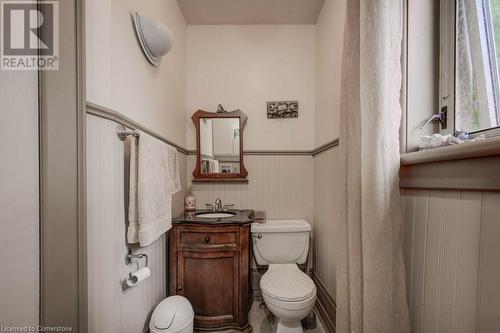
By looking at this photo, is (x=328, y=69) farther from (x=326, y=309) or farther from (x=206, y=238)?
(x=326, y=309)

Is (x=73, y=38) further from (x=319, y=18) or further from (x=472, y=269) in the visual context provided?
(x=319, y=18)

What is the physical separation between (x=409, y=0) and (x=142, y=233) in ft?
5.13

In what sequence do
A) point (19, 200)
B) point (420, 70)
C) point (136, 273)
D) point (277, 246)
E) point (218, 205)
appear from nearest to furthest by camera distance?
point (19, 200), point (420, 70), point (136, 273), point (277, 246), point (218, 205)

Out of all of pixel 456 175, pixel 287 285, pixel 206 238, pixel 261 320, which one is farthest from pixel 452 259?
pixel 261 320

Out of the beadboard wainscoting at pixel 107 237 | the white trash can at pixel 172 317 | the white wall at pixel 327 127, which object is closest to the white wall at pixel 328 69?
the white wall at pixel 327 127

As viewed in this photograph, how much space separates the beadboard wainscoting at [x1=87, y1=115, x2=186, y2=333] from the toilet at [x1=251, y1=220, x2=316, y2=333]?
0.79 metres

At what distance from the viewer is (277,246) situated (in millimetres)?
1761

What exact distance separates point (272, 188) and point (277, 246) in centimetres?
55

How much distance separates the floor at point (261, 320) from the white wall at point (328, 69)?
1425 mm

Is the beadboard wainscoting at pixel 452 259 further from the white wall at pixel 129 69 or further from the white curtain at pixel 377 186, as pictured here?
the white wall at pixel 129 69

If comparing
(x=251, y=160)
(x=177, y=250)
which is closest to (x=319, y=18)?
(x=251, y=160)

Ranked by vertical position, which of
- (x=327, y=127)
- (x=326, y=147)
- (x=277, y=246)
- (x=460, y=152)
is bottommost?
(x=277, y=246)

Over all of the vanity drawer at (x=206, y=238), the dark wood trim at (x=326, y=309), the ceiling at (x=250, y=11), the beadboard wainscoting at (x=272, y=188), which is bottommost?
the dark wood trim at (x=326, y=309)

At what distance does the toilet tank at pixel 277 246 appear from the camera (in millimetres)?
1760
